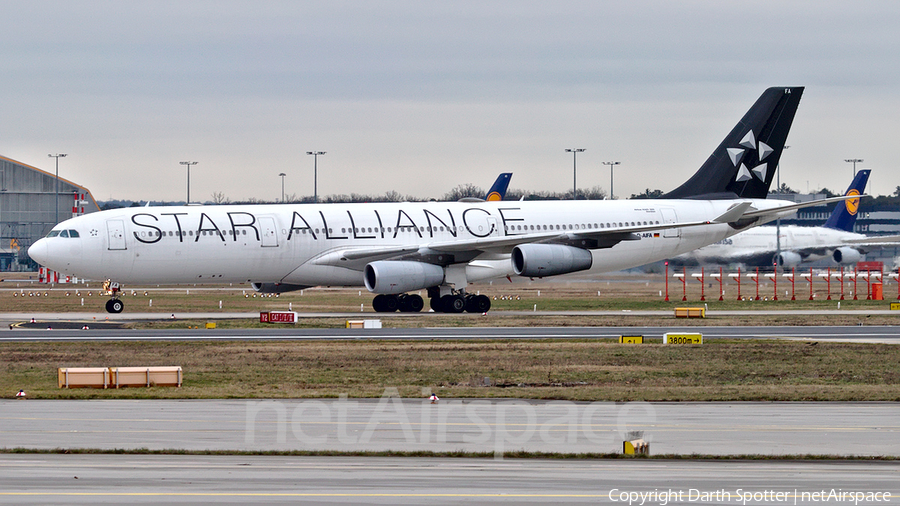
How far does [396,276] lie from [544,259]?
19.9ft

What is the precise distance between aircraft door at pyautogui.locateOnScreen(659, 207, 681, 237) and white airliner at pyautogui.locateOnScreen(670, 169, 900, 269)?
1146 inches

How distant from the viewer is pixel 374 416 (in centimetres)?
1706

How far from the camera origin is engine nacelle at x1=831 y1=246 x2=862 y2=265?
308ft

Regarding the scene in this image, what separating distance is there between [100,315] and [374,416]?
30720 millimetres

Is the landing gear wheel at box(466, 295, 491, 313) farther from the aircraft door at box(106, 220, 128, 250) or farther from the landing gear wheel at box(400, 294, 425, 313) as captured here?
the aircraft door at box(106, 220, 128, 250)

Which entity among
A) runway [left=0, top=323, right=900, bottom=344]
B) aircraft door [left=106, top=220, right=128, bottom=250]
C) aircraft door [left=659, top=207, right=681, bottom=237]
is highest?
aircraft door [left=659, top=207, right=681, bottom=237]

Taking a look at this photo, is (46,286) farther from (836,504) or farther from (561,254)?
(836,504)

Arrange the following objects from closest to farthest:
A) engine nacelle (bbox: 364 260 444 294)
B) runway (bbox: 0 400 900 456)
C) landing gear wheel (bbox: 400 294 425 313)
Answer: runway (bbox: 0 400 900 456) → engine nacelle (bbox: 364 260 444 294) → landing gear wheel (bbox: 400 294 425 313)

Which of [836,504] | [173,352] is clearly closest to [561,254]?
[173,352]

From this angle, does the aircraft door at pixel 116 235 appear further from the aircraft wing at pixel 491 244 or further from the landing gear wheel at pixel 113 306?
the aircraft wing at pixel 491 244

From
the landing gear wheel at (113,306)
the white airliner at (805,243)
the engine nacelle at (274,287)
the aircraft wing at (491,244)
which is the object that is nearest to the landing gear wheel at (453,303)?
the aircraft wing at (491,244)

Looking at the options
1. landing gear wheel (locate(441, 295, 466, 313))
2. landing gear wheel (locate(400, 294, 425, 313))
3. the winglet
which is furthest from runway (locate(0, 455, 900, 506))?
landing gear wheel (locate(400, 294, 425, 313))

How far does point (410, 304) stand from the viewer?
4538 centimetres

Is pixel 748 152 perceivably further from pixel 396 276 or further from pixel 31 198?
pixel 31 198
